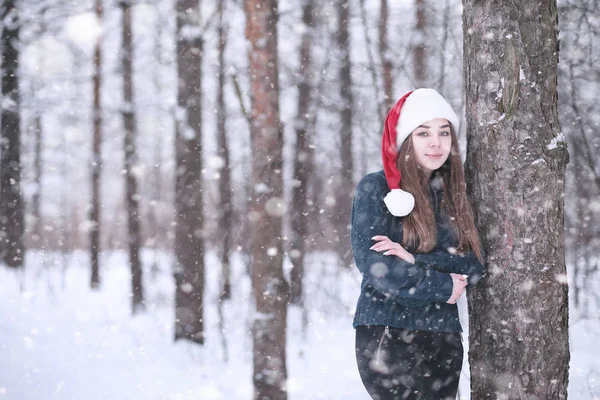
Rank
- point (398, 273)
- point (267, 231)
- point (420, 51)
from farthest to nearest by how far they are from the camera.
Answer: point (420, 51)
point (267, 231)
point (398, 273)

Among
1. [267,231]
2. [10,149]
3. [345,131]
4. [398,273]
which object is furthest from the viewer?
[10,149]

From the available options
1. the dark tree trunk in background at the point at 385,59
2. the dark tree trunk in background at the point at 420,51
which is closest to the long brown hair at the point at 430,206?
the dark tree trunk in background at the point at 385,59

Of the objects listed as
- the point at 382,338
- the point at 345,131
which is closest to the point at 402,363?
the point at 382,338

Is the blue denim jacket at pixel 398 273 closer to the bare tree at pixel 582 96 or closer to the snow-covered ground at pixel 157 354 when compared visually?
the snow-covered ground at pixel 157 354

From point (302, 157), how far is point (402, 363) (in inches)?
222

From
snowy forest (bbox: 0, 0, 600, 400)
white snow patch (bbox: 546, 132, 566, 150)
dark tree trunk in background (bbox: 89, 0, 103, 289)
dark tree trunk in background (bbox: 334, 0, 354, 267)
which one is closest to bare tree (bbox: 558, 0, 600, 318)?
snowy forest (bbox: 0, 0, 600, 400)

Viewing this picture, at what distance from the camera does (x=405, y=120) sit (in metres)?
2.88

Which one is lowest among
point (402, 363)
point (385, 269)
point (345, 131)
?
point (402, 363)

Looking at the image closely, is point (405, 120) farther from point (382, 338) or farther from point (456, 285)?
point (382, 338)

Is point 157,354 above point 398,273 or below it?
below

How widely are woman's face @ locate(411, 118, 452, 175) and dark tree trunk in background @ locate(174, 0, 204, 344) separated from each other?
5.00 metres

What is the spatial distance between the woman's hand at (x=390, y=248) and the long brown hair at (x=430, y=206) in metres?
0.12

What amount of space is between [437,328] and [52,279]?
52.9ft

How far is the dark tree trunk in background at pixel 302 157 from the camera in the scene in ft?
27.2
